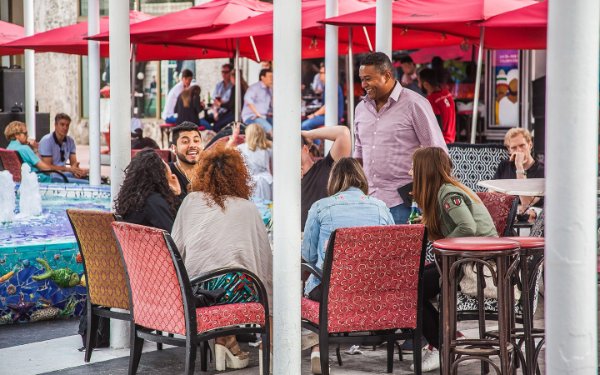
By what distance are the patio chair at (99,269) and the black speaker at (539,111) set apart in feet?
36.7

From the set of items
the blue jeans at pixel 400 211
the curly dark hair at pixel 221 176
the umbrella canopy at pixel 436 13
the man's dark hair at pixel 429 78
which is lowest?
the blue jeans at pixel 400 211

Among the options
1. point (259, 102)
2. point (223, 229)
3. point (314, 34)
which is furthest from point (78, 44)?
point (223, 229)

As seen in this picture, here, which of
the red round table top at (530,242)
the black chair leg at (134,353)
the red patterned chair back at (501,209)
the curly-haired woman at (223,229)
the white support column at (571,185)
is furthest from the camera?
the red patterned chair back at (501,209)

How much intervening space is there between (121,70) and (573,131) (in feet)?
14.9

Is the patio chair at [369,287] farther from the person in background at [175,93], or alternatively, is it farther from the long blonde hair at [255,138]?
the person in background at [175,93]

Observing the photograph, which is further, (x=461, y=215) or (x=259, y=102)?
(x=259, y=102)

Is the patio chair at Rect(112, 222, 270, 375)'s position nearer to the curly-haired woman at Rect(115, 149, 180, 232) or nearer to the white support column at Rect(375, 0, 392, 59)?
the curly-haired woman at Rect(115, 149, 180, 232)

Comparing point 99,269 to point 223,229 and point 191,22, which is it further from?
point 191,22

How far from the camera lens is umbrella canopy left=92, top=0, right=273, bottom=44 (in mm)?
14406

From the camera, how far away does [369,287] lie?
5.96 meters

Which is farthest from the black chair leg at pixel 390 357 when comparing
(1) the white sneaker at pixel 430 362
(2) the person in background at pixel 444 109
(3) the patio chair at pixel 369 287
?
(2) the person in background at pixel 444 109

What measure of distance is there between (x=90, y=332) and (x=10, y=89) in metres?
14.7

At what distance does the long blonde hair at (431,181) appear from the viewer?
6.37 meters

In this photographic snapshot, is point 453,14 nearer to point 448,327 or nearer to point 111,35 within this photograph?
point 111,35
